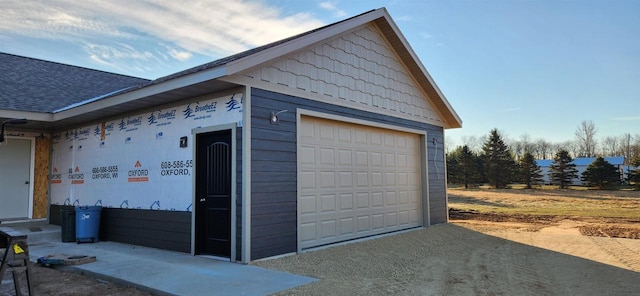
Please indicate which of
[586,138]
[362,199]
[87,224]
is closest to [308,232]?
[362,199]

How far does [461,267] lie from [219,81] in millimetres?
4421

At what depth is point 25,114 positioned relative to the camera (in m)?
8.62

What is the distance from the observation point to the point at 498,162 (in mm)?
34062

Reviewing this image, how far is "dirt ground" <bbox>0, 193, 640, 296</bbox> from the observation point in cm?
455

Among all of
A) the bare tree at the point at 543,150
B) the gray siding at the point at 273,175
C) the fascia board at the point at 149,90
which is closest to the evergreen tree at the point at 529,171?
the bare tree at the point at 543,150

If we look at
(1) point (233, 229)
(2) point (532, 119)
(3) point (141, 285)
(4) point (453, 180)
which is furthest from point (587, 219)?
(2) point (532, 119)

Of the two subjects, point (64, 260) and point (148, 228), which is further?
point (148, 228)

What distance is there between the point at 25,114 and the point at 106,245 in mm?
3640

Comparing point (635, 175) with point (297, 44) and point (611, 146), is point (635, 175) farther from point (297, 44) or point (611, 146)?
point (297, 44)

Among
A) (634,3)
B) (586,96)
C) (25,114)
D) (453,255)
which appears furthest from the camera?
(586,96)

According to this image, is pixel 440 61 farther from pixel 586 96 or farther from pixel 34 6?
pixel 586 96

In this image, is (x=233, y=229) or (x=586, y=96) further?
(x=586, y=96)

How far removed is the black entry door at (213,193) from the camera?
6.18 metres

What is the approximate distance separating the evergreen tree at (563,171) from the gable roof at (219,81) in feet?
87.6
